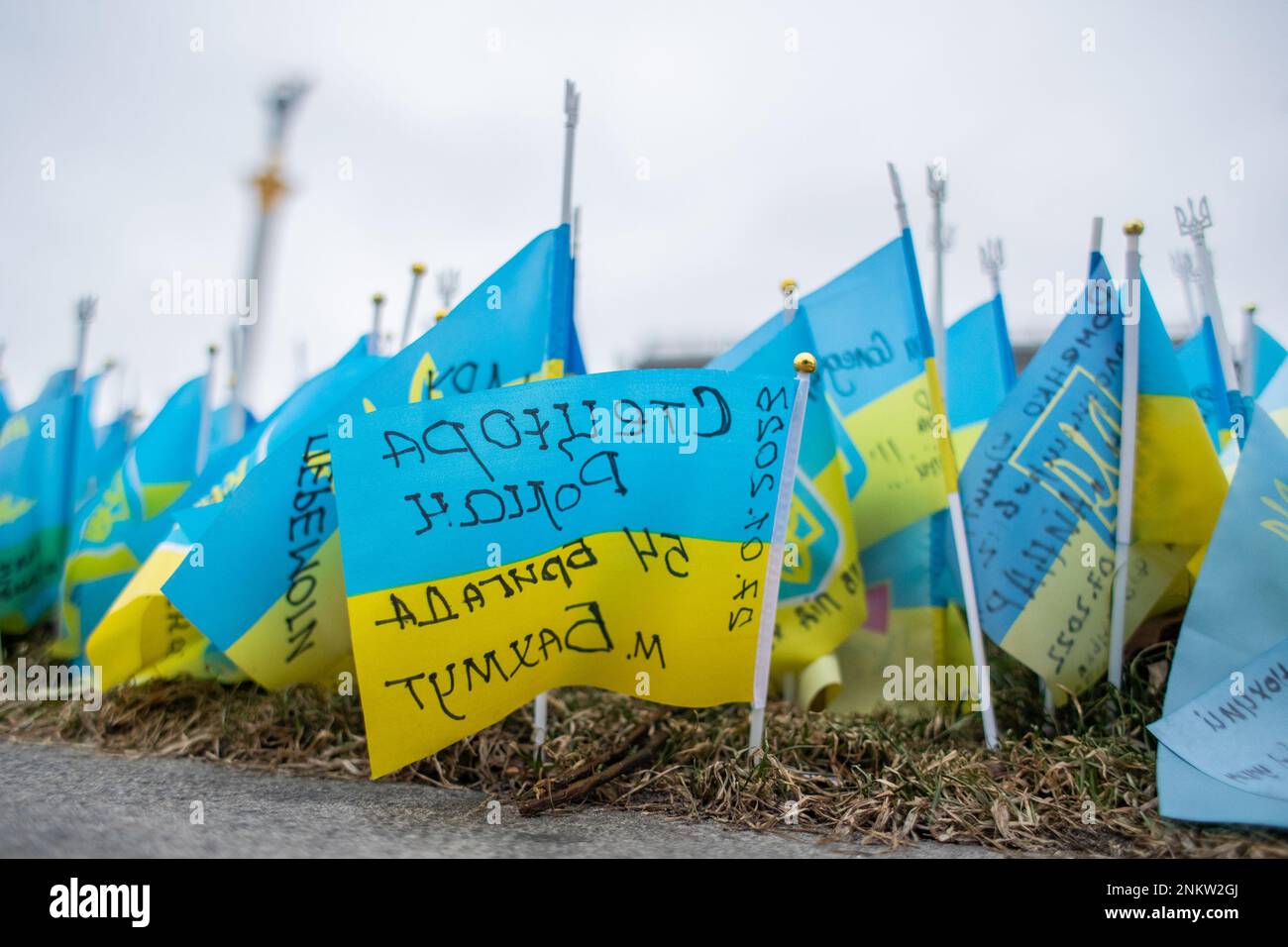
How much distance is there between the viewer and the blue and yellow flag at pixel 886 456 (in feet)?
17.8

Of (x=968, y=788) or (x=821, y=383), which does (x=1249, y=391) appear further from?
(x=968, y=788)

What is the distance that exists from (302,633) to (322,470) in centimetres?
83

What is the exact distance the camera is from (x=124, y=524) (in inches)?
280

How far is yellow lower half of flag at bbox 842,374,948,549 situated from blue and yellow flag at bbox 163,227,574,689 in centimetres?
206

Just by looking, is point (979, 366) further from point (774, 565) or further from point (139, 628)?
point (139, 628)

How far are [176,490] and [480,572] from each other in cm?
474

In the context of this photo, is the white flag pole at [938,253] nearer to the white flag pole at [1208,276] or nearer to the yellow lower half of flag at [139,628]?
the white flag pole at [1208,276]

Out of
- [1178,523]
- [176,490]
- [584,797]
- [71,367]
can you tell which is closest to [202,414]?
[176,490]

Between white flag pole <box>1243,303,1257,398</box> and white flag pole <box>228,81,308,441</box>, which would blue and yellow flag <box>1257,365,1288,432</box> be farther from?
white flag pole <box>228,81,308,441</box>

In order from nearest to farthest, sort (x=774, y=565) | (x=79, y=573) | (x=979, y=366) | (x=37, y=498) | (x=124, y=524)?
1. (x=774, y=565)
2. (x=979, y=366)
3. (x=79, y=573)
4. (x=124, y=524)
5. (x=37, y=498)

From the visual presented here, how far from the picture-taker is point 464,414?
378 centimetres

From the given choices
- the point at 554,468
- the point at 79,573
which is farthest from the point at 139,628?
the point at 554,468

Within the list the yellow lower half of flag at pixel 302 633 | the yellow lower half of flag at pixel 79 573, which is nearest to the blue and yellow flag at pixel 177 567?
the yellow lower half of flag at pixel 302 633

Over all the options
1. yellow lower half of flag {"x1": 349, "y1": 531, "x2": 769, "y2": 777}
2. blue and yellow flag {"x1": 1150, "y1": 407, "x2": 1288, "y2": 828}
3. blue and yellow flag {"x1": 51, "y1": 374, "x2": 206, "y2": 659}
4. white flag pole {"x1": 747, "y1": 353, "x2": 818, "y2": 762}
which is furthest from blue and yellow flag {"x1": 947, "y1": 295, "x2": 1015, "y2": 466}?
blue and yellow flag {"x1": 51, "y1": 374, "x2": 206, "y2": 659}
